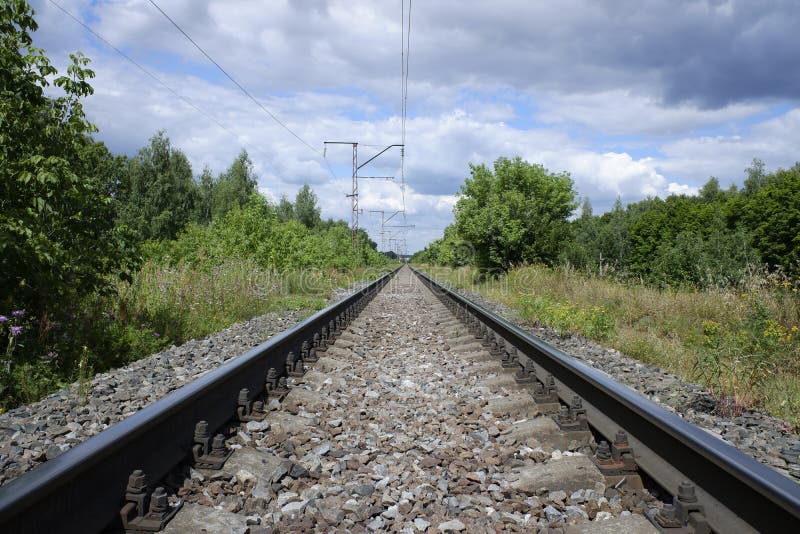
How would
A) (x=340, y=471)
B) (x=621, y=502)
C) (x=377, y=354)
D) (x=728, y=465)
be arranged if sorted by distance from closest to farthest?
1. (x=728, y=465)
2. (x=621, y=502)
3. (x=340, y=471)
4. (x=377, y=354)

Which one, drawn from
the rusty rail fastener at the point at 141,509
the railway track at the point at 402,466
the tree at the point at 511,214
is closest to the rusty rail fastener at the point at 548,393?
the railway track at the point at 402,466

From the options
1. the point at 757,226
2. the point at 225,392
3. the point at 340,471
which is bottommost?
the point at 340,471

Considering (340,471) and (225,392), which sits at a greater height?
(225,392)

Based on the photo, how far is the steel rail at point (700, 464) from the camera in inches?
76.7

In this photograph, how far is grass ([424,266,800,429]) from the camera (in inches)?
210

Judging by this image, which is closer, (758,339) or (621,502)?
(621,502)

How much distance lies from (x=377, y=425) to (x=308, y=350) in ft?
7.89

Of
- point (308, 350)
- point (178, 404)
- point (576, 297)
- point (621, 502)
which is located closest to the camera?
point (621, 502)

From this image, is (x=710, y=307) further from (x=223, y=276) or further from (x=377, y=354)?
(x=223, y=276)

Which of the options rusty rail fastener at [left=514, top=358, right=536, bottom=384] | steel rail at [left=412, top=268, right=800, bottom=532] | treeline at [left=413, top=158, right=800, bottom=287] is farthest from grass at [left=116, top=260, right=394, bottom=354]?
treeline at [left=413, top=158, right=800, bottom=287]

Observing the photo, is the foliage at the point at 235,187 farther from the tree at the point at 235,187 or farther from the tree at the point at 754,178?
the tree at the point at 754,178

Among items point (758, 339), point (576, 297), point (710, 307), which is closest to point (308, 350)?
point (758, 339)

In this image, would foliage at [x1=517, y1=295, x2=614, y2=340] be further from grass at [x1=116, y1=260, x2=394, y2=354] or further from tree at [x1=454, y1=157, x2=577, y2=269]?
tree at [x1=454, y1=157, x2=577, y2=269]

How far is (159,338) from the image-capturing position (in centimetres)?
758
